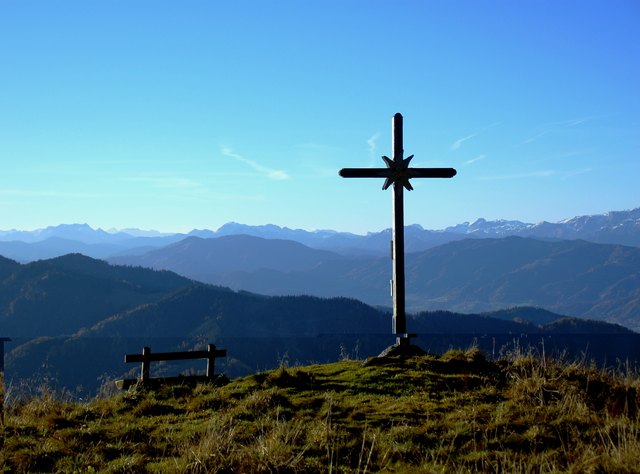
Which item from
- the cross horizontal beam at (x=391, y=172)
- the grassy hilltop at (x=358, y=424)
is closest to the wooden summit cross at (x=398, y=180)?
the cross horizontal beam at (x=391, y=172)

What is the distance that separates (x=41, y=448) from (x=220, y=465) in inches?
118

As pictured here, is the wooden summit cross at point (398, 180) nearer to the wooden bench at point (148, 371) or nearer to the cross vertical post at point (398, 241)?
the cross vertical post at point (398, 241)

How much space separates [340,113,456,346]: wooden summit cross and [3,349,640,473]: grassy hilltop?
2.18m

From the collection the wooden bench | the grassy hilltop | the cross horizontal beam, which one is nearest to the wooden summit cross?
the cross horizontal beam

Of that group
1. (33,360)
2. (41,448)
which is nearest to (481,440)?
(41,448)

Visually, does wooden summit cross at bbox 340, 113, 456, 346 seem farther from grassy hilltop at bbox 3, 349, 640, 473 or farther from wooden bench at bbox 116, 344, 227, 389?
wooden bench at bbox 116, 344, 227, 389

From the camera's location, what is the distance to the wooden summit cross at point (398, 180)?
15.9 m

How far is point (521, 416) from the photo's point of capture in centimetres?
930

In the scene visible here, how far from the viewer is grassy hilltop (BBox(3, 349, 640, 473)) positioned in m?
7.72

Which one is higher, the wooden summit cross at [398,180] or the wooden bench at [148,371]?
the wooden summit cross at [398,180]

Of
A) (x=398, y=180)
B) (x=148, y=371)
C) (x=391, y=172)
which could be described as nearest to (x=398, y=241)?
(x=398, y=180)

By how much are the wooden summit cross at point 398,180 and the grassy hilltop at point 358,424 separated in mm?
2185

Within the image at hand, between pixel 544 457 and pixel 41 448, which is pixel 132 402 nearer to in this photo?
pixel 41 448

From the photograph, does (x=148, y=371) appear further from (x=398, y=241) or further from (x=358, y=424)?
(x=398, y=241)
